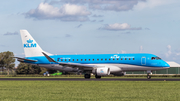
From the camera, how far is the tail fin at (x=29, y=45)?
2216 inches

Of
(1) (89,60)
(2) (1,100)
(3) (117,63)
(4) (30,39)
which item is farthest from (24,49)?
(2) (1,100)

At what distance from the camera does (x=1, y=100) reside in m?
15.7

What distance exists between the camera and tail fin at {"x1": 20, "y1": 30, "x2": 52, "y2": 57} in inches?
2216

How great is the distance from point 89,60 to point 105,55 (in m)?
3.11

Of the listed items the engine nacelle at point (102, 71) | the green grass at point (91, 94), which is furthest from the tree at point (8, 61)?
the green grass at point (91, 94)

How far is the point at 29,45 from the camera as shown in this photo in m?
56.8

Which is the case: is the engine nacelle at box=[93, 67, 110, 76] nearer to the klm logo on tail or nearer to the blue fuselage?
the blue fuselage

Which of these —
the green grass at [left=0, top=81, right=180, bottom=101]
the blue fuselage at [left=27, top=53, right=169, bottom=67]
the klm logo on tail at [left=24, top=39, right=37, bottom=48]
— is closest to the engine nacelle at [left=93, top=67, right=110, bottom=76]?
the blue fuselage at [left=27, top=53, right=169, bottom=67]

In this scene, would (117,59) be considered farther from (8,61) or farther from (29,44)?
(8,61)

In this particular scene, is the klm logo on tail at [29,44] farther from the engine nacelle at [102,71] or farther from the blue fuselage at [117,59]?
the engine nacelle at [102,71]

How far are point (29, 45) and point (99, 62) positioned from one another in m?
15.2

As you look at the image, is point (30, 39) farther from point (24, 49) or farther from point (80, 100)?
point (80, 100)

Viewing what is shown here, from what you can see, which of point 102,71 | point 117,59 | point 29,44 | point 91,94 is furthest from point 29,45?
point 91,94

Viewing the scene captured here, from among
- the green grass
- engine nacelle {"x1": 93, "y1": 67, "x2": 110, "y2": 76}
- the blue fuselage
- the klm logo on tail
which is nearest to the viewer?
the green grass
